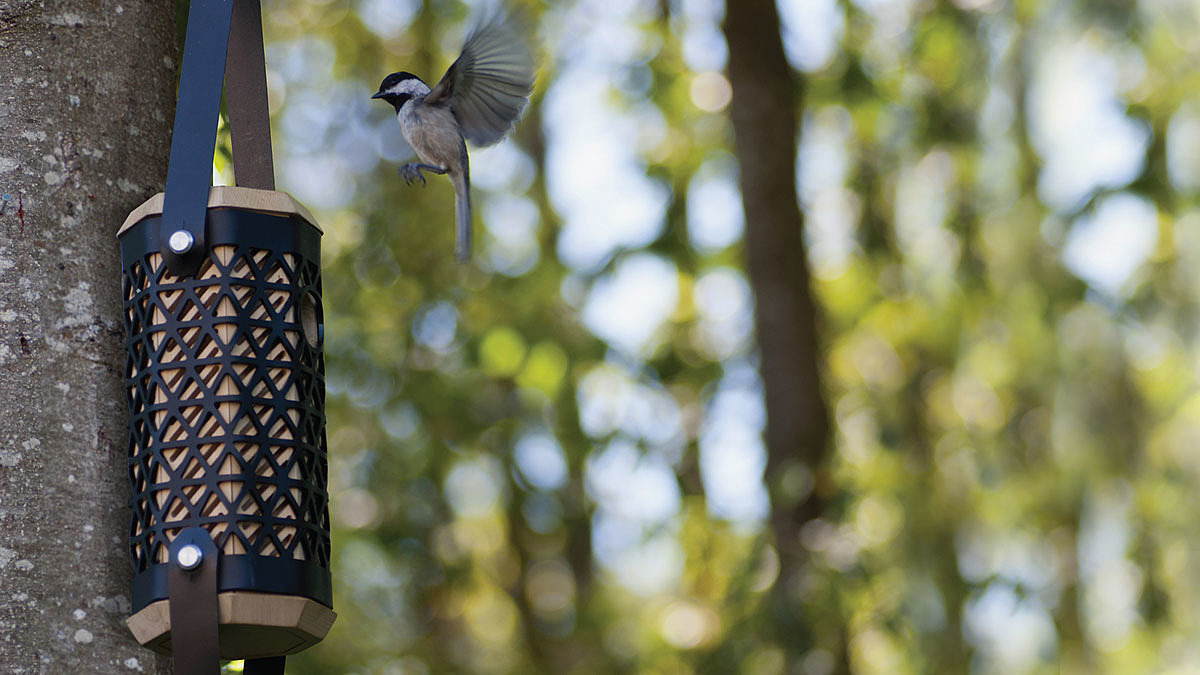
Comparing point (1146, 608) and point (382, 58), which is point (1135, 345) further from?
point (382, 58)

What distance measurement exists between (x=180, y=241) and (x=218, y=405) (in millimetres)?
185

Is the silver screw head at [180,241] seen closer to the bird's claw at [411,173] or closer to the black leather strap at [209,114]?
the black leather strap at [209,114]

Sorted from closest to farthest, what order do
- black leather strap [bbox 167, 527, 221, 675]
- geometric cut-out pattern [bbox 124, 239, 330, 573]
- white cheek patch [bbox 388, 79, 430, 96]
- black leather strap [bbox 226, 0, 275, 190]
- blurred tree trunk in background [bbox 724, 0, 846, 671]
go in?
black leather strap [bbox 167, 527, 221, 675] → geometric cut-out pattern [bbox 124, 239, 330, 573] → black leather strap [bbox 226, 0, 275, 190] → white cheek patch [bbox 388, 79, 430, 96] → blurred tree trunk in background [bbox 724, 0, 846, 671]

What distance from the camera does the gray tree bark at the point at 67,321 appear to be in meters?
1.53

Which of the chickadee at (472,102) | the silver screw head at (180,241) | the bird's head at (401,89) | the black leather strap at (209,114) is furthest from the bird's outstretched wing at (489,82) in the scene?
the silver screw head at (180,241)

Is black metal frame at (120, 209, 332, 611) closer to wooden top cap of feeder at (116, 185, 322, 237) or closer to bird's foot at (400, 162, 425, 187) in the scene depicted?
wooden top cap of feeder at (116, 185, 322, 237)

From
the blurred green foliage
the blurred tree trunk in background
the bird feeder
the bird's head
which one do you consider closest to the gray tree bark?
the bird feeder

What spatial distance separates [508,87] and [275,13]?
6251 mm

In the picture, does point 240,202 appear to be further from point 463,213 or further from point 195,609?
point 195,609

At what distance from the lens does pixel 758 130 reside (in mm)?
5207

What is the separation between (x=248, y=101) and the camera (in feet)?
5.24

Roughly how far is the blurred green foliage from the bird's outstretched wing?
10.3 ft

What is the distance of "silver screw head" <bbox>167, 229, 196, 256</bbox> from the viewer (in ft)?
4.72

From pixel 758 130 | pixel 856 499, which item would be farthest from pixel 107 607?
pixel 758 130
